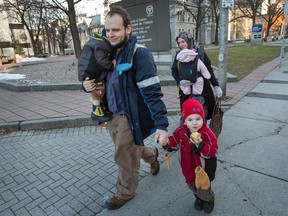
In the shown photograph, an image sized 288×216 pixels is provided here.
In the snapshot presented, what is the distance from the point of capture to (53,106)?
229 inches

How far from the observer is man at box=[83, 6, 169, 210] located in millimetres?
2080

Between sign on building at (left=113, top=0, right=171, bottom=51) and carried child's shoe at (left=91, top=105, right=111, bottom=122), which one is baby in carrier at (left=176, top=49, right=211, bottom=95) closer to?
carried child's shoe at (left=91, top=105, right=111, bottom=122)

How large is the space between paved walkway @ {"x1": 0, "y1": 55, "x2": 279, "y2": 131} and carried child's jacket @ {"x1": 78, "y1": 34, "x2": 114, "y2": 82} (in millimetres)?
2907

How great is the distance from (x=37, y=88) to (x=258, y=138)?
6.56 m

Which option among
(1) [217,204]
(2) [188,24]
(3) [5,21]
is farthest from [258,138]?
(2) [188,24]

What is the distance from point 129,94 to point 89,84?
1.21ft

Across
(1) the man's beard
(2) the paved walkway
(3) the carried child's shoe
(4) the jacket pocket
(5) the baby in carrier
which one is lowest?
(2) the paved walkway

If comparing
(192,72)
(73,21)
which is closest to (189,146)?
(192,72)

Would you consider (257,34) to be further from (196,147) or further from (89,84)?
(89,84)

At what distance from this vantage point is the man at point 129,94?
2080 millimetres

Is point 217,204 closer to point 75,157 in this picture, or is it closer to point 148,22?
point 75,157

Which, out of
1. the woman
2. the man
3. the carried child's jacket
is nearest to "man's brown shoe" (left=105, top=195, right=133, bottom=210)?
the man

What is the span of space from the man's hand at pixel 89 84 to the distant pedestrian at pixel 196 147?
79 centimetres

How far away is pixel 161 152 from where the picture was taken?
12.0 feet
